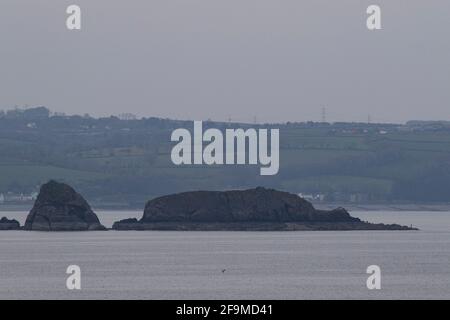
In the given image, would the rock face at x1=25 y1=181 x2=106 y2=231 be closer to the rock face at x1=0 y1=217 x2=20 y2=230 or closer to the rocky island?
the rock face at x1=0 y1=217 x2=20 y2=230

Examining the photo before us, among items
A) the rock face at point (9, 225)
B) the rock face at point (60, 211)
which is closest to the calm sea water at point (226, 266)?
the rock face at point (60, 211)

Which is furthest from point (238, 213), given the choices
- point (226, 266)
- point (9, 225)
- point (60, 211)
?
point (226, 266)

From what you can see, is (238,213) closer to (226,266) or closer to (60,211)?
(60,211)

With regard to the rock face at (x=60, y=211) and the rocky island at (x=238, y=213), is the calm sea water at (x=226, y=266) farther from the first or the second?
the rocky island at (x=238, y=213)

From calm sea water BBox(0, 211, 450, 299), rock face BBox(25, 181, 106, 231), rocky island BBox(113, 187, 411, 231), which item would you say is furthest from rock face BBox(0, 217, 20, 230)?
rocky island BBox(113, 187, 411, 231)
